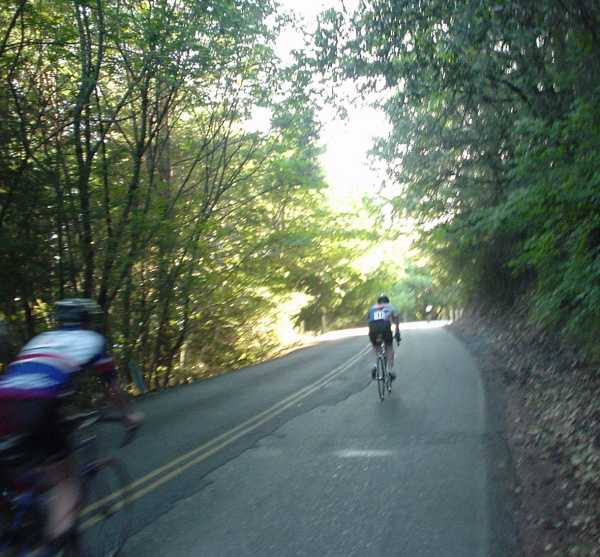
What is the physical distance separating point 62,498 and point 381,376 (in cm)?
821

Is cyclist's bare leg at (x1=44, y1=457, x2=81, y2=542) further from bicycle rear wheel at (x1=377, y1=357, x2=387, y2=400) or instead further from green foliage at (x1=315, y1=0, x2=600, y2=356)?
bicycle rear wheel at (x1=377, y1=357, x2=387, y2=400)

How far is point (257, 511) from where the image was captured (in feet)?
18.9

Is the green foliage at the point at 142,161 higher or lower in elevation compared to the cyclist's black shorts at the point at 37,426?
higher

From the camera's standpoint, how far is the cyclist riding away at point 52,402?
369cm

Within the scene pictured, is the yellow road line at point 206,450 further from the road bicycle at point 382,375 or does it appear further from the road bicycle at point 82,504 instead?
the road bicycle at point 382,375

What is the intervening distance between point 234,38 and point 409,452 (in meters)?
9.83

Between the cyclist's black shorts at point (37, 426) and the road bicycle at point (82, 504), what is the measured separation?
6 centimetres

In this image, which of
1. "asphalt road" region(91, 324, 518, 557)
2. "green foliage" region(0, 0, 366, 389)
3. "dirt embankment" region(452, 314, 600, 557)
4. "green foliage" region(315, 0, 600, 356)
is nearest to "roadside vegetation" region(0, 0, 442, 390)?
"green foliage" region(0, 0, 366, 389)

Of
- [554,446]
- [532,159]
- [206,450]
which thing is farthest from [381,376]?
[532,159]

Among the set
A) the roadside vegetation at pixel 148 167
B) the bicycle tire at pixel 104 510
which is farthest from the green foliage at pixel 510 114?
the bicycle tire at pixel 104 510

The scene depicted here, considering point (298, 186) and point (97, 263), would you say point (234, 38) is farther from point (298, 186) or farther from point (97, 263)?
point (298, 186)

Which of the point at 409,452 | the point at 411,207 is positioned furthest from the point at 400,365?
the point at 409,452

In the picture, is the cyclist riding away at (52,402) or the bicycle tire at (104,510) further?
the bicycle tire at (104,510)

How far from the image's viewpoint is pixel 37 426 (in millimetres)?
3742
